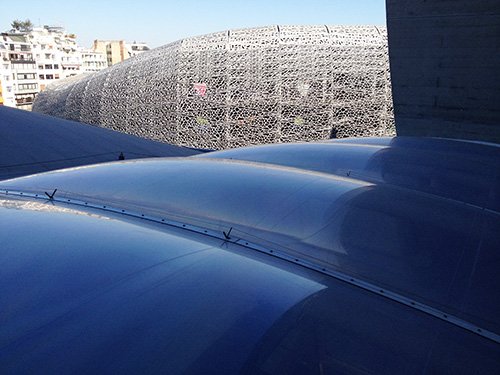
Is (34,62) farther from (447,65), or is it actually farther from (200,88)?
→ (447,65)

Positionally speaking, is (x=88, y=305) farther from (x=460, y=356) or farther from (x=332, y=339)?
(x=460, y=356)

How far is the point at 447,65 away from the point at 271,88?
15.5 meters

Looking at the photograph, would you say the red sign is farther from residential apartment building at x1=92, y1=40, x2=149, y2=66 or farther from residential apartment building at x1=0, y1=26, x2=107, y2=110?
A: residential apartment building at x1=92, y1=40, x2=149, y2=66

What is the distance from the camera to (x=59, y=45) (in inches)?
2936

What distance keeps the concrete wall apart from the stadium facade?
14.3 metres

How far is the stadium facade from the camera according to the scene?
926 inches

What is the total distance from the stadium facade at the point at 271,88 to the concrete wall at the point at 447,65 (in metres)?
14.3

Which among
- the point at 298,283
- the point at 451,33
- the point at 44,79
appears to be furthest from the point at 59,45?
the point at 298,283

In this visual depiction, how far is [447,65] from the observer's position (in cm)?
848

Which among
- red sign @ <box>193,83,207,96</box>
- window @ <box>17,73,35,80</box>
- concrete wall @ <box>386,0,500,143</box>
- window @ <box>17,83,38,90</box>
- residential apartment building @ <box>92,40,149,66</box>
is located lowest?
concrete wall @ <box>386,0,500,143</box>

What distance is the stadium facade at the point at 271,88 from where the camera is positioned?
77.2 feet

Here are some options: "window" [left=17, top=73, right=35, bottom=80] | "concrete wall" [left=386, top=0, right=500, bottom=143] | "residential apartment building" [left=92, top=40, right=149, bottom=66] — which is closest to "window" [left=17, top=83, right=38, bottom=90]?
"window" [left=17, top=73, right=35, bottom=80]

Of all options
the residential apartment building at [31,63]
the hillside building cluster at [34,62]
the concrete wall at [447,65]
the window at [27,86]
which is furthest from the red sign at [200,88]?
the window at [27,86]

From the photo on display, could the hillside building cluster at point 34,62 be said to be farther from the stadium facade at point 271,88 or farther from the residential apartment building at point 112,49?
the stadium facade at point 271,88
